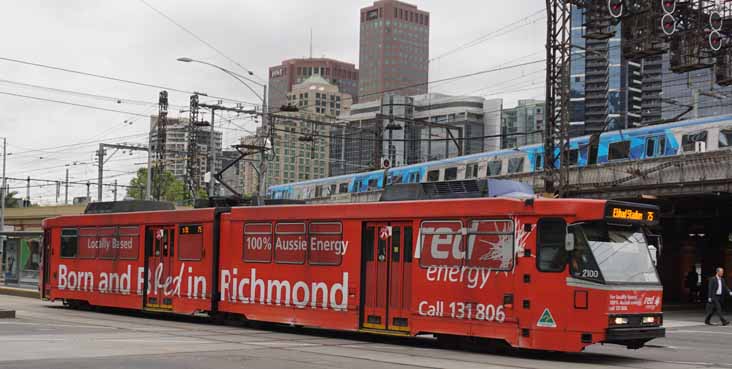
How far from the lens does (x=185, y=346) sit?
1561 cm

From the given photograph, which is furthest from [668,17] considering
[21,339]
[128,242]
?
[21,339]

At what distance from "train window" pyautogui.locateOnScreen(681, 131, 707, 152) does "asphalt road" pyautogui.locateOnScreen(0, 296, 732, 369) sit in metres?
13.5

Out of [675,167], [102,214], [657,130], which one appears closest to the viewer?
[102,214]

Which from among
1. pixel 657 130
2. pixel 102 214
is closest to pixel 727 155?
pixel 657 130

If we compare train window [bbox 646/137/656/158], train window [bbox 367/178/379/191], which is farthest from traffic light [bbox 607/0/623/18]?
train window [bbox 367/178/379/191]

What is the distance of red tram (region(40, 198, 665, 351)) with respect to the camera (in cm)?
1520

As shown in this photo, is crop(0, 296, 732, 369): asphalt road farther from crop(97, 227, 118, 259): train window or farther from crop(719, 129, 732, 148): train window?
crop(719, 129, 732, 148): train window

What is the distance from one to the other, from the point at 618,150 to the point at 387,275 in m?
23.1

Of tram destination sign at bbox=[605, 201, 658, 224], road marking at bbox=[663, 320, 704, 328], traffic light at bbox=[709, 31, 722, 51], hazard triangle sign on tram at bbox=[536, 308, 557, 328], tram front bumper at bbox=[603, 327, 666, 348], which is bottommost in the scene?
road marking at bbox=[663, 320, 704, 328]

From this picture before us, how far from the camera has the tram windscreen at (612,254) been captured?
15094 millimetres

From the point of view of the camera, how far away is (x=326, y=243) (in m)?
19.3

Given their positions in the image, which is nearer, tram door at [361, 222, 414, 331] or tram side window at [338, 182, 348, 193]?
tram door at [361, 222, 414, 331]

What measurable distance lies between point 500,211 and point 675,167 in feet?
63.5

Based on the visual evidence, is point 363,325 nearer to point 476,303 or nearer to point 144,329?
point 476,303
